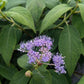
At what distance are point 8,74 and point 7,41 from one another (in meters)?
0.18

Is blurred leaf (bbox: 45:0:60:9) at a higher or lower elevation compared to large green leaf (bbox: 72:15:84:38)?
higher

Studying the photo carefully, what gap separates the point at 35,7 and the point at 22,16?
0.11m

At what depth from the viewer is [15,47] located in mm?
1120

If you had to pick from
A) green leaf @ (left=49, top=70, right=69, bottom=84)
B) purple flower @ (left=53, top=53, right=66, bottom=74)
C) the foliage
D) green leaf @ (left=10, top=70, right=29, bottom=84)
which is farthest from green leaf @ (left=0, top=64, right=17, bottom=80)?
purple flower @ (left=53, top=53, right=66, bottom=74)

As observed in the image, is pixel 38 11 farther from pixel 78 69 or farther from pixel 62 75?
pixel 78 69

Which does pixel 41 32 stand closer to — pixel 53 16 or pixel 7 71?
pixel 53 16

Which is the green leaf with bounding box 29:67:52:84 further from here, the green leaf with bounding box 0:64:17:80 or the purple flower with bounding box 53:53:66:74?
the green leaf with bounding box 0:64:17:80

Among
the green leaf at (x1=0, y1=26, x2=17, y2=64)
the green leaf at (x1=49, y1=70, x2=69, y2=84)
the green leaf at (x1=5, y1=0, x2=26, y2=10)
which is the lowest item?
the green leaf at (x1=49, y1=70, x2=69, y2=84)

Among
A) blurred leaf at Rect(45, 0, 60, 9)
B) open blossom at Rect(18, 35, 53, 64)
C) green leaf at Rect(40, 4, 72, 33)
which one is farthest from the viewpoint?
blurred leaf at Rect(45, 0, 60, 9)

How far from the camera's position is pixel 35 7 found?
1.10m

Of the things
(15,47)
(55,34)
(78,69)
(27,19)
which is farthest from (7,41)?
(78,69)

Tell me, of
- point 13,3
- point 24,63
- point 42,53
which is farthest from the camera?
point 13,3

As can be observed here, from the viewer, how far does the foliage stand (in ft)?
3.26

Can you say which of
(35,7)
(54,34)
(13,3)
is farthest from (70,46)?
(13,3)
